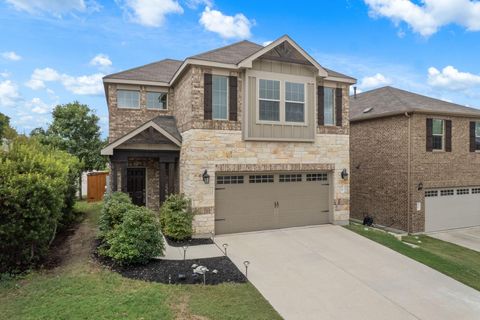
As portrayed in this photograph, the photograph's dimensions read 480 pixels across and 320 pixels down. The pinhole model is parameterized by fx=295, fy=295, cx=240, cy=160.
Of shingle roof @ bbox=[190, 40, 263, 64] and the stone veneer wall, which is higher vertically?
shingle roof @ bbox=[190, 40, 263, 64]

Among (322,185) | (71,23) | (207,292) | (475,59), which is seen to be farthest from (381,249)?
(475,59)

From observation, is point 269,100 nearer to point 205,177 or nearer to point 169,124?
point 205,177

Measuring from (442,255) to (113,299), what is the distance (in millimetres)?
10837

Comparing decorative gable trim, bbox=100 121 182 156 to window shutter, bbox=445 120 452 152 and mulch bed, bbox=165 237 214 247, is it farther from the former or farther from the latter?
window shutter, bbox=445 120 452 152

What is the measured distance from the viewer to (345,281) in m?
7.07

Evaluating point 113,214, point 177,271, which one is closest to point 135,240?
point 177,271

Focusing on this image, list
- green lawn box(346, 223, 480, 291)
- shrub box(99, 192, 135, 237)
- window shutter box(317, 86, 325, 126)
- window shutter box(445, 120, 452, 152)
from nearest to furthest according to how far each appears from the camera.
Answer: green lawn box(346, 223, 480, 291) → shrub box(99, 192, 135, 237) → window shutter box(317, 86, 325, 126) → window shutter box(445, 120, 452, 152)

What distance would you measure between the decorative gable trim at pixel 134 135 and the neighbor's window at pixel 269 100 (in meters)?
3.48

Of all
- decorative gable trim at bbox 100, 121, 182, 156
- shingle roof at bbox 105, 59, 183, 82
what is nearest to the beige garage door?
decorative gable trim at bbox 100, 121, 182, 156

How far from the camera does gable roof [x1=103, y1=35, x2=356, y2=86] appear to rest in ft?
34.1

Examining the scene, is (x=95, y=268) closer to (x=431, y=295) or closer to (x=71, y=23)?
(x=431, y=295)

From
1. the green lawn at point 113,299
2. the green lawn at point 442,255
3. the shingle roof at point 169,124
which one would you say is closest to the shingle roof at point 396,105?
the green lawn at point 442,255

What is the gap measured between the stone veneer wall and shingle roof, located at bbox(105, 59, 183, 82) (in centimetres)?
459

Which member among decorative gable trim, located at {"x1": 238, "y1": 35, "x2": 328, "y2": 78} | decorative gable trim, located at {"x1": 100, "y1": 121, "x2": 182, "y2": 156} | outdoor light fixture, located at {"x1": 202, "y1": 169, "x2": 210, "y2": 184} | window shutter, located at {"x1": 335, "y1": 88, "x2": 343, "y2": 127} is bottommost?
outdoor light fixture, located at {"x1": 202, "y1": 169, "x2": 210, "y2": 184}
